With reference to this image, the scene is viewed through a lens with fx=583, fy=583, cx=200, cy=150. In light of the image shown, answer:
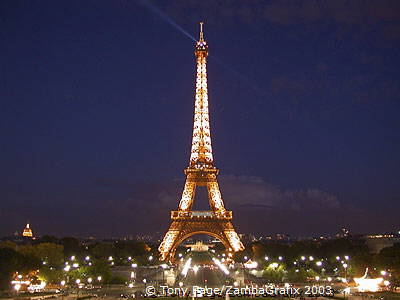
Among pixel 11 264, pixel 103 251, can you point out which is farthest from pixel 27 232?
pixel 11 264

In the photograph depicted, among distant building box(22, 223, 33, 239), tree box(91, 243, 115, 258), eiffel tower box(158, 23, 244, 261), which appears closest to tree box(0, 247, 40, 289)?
eiffel tower box(158, 23, 244, 261)

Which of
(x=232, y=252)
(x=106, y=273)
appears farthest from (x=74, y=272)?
(x=232, y=252)

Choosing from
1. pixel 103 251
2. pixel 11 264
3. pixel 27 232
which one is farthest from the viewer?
pixel 27 232

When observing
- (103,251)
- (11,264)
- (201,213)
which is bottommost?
(11,264)

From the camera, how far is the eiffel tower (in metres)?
76.9

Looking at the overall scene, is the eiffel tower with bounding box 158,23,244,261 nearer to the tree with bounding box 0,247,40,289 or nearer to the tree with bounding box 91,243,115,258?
the tree with bounding box 91,243,115,258

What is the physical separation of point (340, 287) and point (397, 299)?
490 inches

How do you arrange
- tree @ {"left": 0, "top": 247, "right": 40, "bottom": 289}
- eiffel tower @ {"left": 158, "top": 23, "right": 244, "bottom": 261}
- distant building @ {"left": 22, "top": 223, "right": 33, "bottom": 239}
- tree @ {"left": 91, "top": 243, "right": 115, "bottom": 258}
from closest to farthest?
tree @ {"left": 0, "top": 247, "right": 40, "bottom": 289}
eiffel tower @ {"left": 158, "top": 23, "right": 244, "bottom": 261}
tree @ {"left": 91, "top": 243, "right": 115, "bottom": 258}
distant building @ {"left": 22, "top": 223, "right": 33, "bottom": 239}

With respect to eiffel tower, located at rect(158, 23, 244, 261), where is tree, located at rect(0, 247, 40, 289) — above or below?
below

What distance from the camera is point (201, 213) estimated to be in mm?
79438

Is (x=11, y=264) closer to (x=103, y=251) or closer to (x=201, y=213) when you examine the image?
(x=201, y=213)

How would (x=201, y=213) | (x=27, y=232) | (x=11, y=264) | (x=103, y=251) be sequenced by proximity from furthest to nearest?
(x=27, y=232) < (x=103, y=251) < (x=201, y=213) < (x=11, y=264)

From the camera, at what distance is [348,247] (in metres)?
85.9

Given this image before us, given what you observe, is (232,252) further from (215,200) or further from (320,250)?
(320,250)
